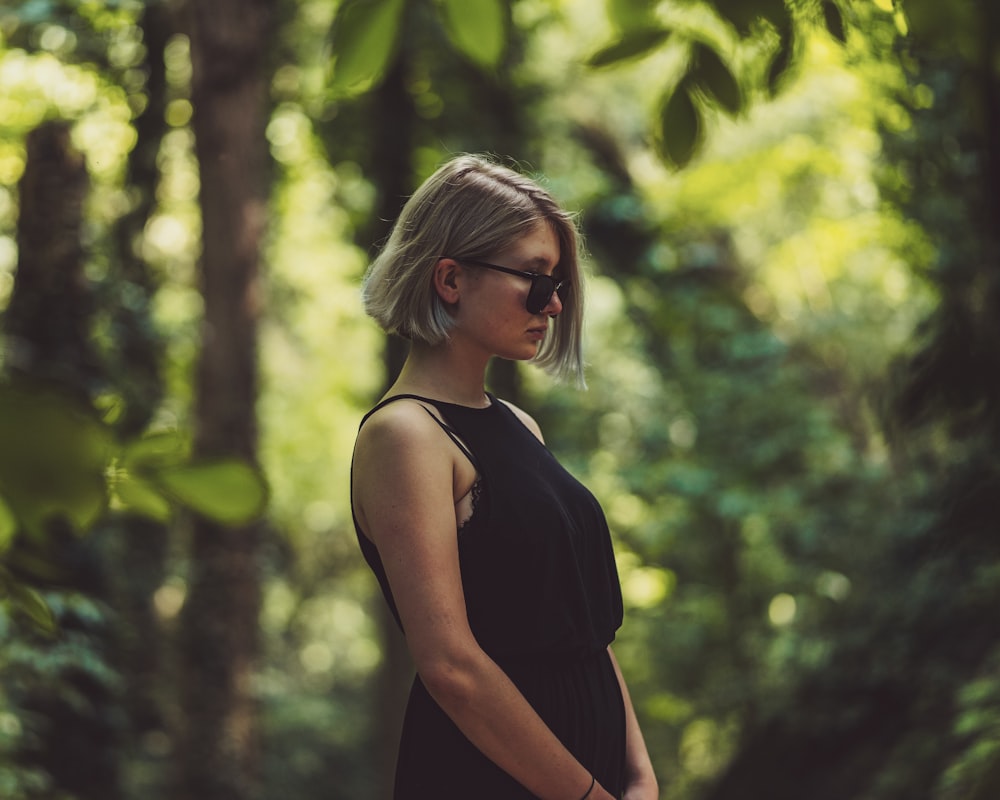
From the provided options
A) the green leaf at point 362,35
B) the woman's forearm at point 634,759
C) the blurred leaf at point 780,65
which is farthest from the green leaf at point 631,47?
the woman's forearm at point 634,759

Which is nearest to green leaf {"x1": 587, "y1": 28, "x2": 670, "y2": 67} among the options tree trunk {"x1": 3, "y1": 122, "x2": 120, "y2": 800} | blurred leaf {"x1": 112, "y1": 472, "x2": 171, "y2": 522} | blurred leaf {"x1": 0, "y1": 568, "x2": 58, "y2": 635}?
blurred leaf {"x1": 112, "y1": 472, "x2": 171, "y2": 522}

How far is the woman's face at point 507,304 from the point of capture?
208 cm

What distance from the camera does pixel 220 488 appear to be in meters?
0.71

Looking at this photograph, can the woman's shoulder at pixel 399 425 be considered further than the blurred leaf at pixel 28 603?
Yes

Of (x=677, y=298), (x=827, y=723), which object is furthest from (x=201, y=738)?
(x=677, y=298)

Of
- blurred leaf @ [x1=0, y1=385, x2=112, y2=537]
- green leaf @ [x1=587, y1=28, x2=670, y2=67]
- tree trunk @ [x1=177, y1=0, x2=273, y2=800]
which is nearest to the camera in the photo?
blurred leaf @ [x1=0, y1=385, x2=112, y2=537]

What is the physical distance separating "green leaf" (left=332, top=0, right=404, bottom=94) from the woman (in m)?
0.91

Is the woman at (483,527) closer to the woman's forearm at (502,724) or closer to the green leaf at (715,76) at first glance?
the woman's forearm at (502,724)

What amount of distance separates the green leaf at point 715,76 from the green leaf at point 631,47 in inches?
2.6

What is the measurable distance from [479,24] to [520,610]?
117 centimetres

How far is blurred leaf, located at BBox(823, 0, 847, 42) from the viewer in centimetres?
131

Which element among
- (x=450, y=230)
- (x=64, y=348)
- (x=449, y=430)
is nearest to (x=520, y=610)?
(x=449, y=430)

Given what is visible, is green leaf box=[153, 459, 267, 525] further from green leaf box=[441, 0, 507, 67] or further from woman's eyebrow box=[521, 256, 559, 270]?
woman's eyebrow box=[521, 256, 559, 270]

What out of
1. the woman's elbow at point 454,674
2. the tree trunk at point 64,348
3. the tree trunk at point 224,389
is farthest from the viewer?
the tree trunk at point 224,389
